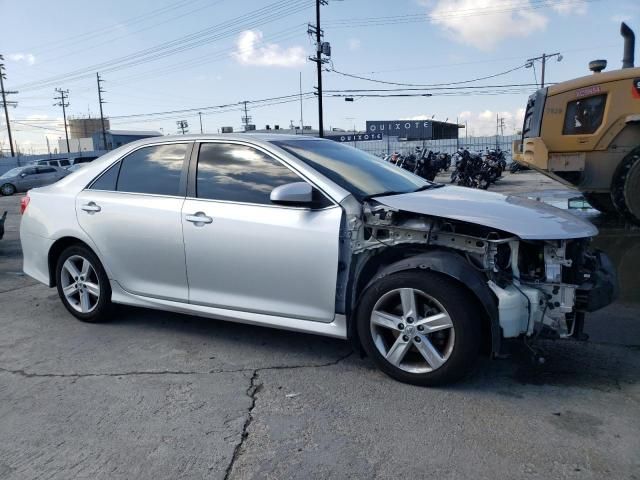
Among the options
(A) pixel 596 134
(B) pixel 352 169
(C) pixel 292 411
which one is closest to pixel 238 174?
(B) pixel 352 169

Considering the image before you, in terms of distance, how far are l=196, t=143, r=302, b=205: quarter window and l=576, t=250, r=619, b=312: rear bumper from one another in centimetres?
197

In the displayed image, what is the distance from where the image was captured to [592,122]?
29.1ft

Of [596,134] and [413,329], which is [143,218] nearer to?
[413,329]

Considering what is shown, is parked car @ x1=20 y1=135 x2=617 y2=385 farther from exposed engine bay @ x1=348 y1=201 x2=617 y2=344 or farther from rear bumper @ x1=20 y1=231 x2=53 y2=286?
rear bumper @ x1=20 y1=231 x2=53 y2=286

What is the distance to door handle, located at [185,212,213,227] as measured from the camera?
3.93m

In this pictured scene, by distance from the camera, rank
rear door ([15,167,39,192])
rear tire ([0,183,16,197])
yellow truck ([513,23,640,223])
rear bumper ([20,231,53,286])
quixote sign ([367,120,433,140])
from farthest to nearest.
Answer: quixote sign ([367,120,433,140]) → rear door ([15,167,39,192]) → rear tire ([0,183,16,197]) → yellow truck ([513,23,640,223]) → rear bumper ([20,231,53,286])

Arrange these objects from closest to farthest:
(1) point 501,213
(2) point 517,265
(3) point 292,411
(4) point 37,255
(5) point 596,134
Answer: (3) point 292,411 → (2) point 517,265 → (1) point 501,213 → (4) point 37,255 → (5) point 596,134

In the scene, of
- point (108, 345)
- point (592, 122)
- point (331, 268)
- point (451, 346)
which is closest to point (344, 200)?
point (331, 268)

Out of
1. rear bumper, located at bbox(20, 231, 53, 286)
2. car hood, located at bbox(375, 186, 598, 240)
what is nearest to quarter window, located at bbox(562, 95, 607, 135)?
car hood, located at bbox(375, 186, 598, 240)

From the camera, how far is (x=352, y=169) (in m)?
4.09

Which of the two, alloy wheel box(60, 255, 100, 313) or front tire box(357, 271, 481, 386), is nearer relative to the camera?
front tire box(357, 271, 481, 386)

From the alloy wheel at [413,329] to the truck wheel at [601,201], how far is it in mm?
7718

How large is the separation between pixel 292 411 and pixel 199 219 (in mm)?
1596

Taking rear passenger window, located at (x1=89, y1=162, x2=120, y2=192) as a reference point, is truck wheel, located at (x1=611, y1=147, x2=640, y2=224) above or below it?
below
